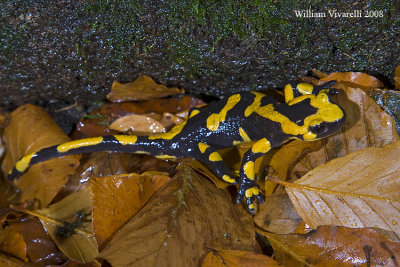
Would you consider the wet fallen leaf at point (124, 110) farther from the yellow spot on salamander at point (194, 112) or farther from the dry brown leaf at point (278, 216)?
the dry brown leaf at point (278, 216)

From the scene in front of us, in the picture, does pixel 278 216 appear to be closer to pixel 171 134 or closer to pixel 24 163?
pixel 171 134

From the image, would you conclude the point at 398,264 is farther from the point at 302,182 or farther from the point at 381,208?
the point at 302,182

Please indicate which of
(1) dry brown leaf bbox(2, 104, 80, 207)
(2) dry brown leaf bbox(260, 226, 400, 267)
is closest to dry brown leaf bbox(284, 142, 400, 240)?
(2) dry brown leaf bbox(260, 226, 400, 267)

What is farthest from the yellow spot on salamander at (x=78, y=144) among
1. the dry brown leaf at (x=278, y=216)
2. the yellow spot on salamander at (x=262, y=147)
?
the dry brown leaf at (x=278, y=216)

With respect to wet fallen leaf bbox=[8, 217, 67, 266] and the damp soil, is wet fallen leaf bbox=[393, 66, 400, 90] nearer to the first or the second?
the damp soil

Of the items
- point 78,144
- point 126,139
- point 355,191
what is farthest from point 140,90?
point 355,191
